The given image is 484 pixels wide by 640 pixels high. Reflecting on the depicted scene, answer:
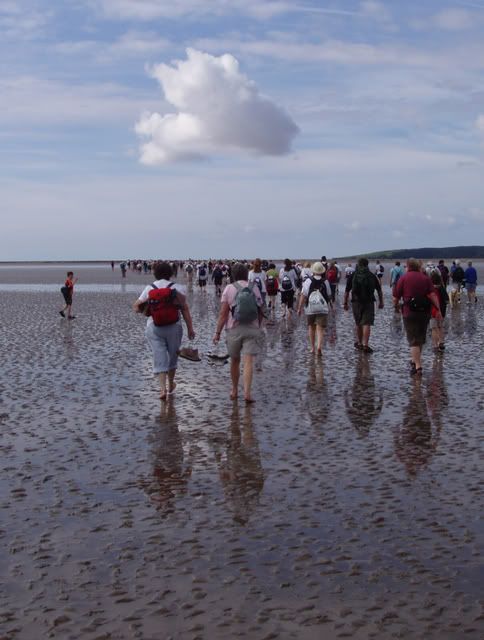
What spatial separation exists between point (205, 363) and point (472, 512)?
900 centimetres

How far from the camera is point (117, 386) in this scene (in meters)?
12.0

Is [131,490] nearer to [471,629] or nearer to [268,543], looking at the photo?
[268,543]

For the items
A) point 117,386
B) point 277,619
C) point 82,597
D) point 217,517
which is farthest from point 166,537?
point 117,386

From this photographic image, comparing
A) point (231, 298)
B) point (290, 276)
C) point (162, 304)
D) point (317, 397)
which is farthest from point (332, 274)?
point (162, 304)

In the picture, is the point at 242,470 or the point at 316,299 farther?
the point at 316,299

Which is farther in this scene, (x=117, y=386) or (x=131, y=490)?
(x=117, y=386)

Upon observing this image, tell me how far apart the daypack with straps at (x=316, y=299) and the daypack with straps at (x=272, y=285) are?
472 inches

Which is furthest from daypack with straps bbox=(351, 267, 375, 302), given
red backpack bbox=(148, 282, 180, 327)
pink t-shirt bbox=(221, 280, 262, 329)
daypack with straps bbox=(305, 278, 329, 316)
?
red backpack bbox=(148, 282, 180, 327)

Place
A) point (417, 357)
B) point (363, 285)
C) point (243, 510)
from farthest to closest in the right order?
point (363, 285), point (417, 357), point (243, 510)

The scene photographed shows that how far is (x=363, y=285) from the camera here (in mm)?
15391

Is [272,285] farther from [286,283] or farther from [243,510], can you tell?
[243,510]

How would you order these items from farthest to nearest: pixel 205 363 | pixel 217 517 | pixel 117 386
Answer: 1. pixel 205 363
2. pixel 117 386
3. pixel 217 517

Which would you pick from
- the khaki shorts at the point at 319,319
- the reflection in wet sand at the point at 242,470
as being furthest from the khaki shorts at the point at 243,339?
the khaki shorts at the point at 319,319

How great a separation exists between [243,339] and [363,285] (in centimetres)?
520
